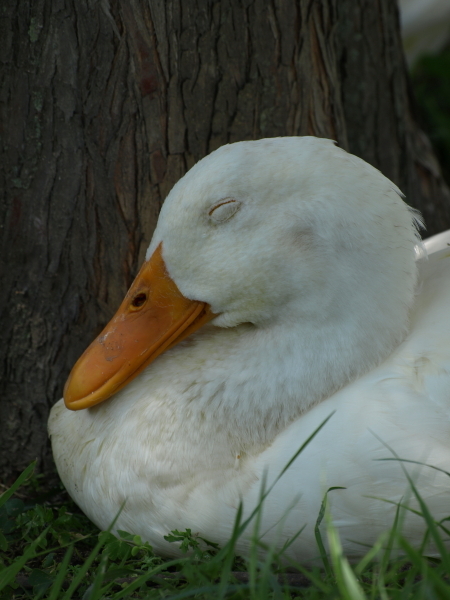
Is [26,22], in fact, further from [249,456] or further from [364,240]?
[249,456]

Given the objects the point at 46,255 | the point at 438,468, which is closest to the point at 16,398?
the point at 46,255

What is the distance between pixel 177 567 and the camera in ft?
8.04

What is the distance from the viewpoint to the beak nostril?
255cm

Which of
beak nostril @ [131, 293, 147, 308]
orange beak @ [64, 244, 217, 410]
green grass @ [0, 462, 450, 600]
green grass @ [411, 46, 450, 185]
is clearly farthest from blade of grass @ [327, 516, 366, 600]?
green grass @ [411, 46, 450, 185]

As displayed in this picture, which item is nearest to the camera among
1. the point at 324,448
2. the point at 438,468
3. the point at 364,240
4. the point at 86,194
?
the point at 438,468

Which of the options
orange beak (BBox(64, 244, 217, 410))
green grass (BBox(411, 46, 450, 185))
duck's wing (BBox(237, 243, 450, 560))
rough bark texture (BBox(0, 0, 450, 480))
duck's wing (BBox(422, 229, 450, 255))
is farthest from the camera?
green grass (BBox(411, 46, 450, 185))

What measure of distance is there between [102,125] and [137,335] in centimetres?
96

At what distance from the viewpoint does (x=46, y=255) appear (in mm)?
3014

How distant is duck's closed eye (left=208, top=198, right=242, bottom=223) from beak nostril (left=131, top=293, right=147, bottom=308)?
0.41 metres

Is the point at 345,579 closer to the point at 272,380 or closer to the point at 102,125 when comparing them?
the point at 272,380

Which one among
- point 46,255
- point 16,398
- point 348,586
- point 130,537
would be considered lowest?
point 130,537

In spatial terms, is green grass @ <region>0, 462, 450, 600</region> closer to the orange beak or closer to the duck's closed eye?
the orange beak

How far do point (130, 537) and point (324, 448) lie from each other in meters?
0.80

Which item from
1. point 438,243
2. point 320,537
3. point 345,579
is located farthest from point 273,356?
point 438,243
